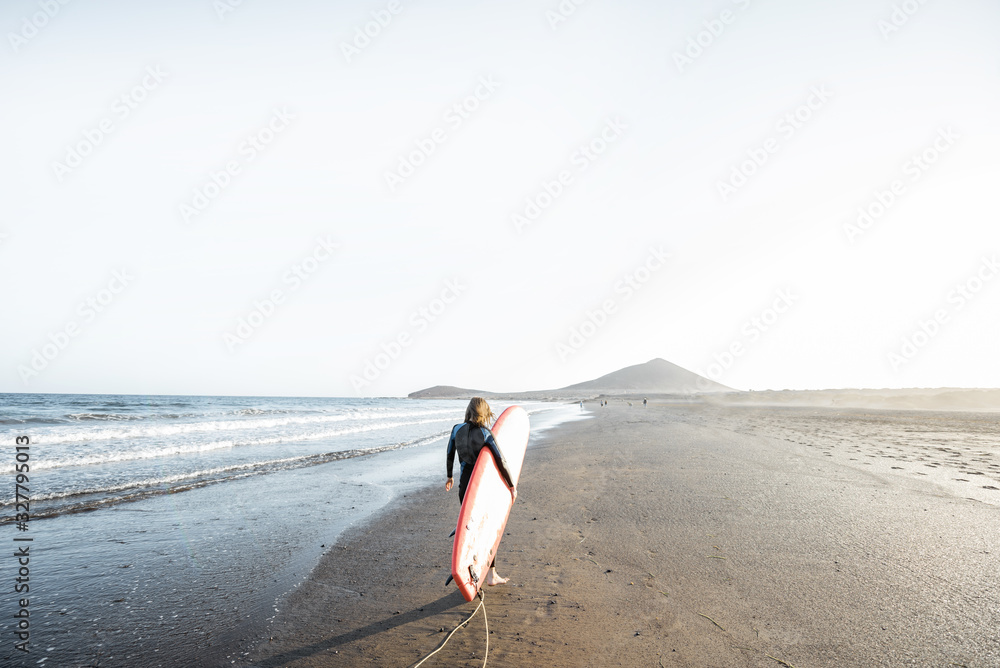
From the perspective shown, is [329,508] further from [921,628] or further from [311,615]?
[921,628]

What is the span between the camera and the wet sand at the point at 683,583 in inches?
125

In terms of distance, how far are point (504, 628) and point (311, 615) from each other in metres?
1.67

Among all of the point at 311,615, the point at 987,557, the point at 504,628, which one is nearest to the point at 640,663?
the point at 504,628

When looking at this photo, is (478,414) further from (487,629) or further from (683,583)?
(683,583)

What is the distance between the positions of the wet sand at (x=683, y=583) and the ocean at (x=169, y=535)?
60cm

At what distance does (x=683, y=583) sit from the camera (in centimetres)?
423

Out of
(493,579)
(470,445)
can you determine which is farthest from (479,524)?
(470,445)

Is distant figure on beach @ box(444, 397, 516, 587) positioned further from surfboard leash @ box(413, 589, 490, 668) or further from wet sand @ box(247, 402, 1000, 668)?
wet sand @ box(247, 402, 1000, 668)

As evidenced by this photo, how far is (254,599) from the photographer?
4129 mm

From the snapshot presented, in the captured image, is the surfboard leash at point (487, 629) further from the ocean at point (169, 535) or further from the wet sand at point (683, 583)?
the ocean at point (169, 535)

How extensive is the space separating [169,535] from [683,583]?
6443 mm

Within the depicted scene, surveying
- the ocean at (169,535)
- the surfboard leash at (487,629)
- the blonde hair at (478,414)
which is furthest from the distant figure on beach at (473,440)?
the ocean at (169,535)

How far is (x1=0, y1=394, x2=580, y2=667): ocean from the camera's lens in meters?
3.51

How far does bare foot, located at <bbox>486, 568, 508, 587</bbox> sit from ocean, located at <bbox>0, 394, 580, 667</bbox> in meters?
1.91
